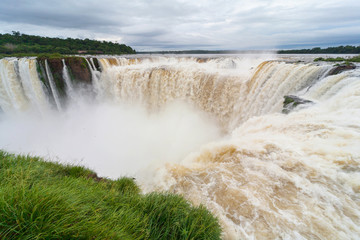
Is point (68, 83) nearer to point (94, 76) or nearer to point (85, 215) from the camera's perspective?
point (94, 76)

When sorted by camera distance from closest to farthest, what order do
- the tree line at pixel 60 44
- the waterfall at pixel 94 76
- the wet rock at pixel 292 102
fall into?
the wet rock at pixel 292 102 < the waterfall at pixel 94 76 < the tree line at pixel 60 44

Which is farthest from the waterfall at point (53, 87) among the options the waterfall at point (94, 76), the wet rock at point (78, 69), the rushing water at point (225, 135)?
the waterfall at point (94, 76)

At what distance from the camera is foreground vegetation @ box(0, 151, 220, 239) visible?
1.46 m

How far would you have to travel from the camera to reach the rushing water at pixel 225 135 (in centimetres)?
337

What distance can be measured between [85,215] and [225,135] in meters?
12.0

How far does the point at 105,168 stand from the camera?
38.9 ft

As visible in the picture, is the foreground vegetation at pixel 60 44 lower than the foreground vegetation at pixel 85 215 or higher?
higher

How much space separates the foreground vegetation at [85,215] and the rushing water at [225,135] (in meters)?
1.18

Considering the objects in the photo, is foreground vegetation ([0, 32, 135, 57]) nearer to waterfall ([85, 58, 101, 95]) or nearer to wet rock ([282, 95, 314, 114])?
waterfall ([85, 58, 101, 95])

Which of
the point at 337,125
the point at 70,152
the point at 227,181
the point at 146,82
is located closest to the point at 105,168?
the point at 70,152

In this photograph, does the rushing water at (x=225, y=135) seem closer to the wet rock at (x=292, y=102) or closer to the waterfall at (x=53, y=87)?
the wet rock at (x=292, y=102)

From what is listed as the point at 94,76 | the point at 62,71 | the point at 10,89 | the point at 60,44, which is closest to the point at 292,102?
the point at 94,76

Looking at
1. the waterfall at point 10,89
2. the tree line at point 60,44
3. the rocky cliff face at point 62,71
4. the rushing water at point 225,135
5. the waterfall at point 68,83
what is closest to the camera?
the rushing water at point 225,135

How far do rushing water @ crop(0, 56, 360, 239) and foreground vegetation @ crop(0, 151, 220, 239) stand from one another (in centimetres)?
118
